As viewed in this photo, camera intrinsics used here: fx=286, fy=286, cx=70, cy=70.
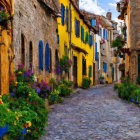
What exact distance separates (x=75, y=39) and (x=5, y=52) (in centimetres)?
1403

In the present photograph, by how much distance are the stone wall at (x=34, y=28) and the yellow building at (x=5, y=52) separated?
686 millimetres

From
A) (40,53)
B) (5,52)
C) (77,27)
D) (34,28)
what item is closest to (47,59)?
(40,53)

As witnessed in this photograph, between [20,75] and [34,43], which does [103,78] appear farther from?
[20,75]

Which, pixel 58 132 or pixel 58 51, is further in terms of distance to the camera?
pixel 58 51

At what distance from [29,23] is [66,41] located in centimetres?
804

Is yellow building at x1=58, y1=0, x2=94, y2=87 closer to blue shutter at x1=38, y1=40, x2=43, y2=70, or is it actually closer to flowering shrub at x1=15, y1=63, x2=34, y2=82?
blue shutter at x1=38, y1=40, x2=43, y2=70

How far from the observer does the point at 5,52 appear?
757 centimetres

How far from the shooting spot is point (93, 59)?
1148 inches

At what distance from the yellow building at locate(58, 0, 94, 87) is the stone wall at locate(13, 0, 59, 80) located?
2132 millimetres

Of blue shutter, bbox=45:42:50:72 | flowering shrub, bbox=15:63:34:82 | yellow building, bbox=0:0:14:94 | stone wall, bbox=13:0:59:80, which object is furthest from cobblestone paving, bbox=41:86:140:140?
blue shutter, bbox=45:42:50:72

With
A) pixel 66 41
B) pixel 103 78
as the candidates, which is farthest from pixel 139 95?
pixel 103 78

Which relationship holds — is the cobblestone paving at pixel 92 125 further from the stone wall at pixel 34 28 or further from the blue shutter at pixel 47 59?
the blue shutter at pixel 47 59

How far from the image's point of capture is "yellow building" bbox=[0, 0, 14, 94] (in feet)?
23.9

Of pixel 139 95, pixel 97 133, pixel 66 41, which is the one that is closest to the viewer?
pixel 97 133
